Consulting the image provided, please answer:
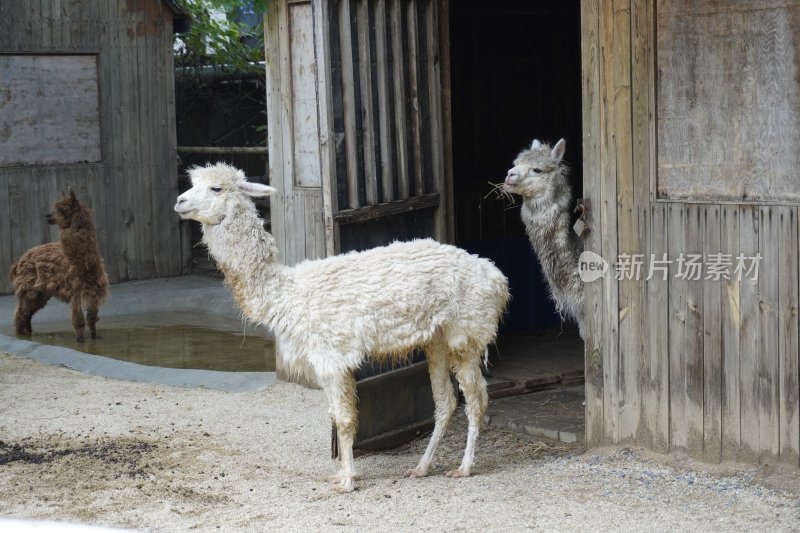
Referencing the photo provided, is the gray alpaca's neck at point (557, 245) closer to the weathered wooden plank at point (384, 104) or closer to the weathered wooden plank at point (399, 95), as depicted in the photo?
the weathered wooden plank at point (399, 95)

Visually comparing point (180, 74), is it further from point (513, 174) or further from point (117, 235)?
point (513, 174)

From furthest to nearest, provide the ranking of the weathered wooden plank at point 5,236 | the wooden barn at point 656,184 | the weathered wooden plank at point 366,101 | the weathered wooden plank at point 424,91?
the weathered wooden plank at point 5,236 → the weathered wooden plank at point 424,91 → the weathered wooden plank at point 366,101 → the wooden barn at point 656,184

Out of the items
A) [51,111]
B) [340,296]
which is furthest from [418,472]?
[51,111]

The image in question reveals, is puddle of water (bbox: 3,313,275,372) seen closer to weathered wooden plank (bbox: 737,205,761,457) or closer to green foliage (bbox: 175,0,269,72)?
weathered wooden plank (bbox: 737,205,761,457)

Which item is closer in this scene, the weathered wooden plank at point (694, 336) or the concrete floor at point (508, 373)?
the weathered wooden plank at point (694, 336)

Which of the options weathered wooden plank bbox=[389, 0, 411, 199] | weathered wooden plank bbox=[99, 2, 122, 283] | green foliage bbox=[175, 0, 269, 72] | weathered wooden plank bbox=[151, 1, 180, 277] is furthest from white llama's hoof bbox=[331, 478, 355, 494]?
green foliage bbox=[175, 0, 269, 72]

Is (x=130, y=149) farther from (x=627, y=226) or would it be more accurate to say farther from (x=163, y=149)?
(x=627, y=226)

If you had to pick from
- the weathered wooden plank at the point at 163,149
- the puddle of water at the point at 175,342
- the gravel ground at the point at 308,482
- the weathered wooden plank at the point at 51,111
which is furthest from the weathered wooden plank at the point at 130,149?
the gravel ground at the point at 308,482

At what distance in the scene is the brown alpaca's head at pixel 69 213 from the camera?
33.9ft

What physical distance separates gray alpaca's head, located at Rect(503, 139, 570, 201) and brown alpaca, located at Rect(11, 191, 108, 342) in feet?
15.9

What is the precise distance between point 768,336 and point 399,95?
2742 mm

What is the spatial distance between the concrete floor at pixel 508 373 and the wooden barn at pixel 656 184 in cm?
77

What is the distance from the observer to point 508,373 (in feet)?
29.1

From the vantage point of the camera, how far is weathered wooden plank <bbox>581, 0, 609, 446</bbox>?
6.37 m
